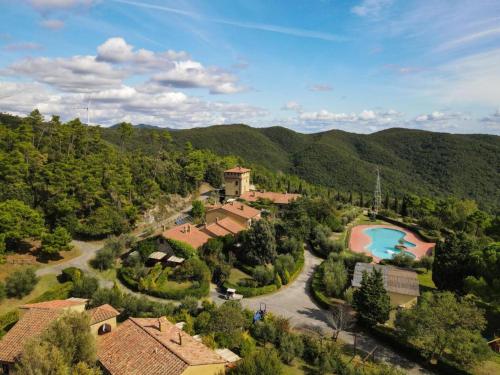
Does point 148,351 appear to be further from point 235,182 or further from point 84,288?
point 235,182

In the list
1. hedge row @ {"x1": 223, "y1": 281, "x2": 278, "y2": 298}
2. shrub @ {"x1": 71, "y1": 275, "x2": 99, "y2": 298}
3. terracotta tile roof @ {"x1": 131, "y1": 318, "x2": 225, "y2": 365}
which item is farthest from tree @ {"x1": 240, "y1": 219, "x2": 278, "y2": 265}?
terracotta tile roof @ {"x1": 131, "y1": 318, "x2": 225, "y2": 365}

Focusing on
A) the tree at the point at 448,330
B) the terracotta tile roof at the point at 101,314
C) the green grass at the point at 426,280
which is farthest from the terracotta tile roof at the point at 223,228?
the tree at the point at 448,330

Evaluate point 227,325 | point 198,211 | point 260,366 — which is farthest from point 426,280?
point 198,211

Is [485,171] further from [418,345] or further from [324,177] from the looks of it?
[418,345]

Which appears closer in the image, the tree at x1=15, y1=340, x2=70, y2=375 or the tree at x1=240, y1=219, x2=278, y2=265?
the tree at x1=15, y1=340, x2=70, y2=375

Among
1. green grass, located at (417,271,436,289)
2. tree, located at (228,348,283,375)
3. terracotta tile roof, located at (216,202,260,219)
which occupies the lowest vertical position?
green grass, located at (417,271,436,289)

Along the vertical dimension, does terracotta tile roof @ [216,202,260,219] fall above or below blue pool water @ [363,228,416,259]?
above

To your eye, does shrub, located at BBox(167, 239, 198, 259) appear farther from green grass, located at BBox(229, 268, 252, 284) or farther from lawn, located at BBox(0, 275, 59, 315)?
lawn, located at BBox(0, 275, 59, 315)
